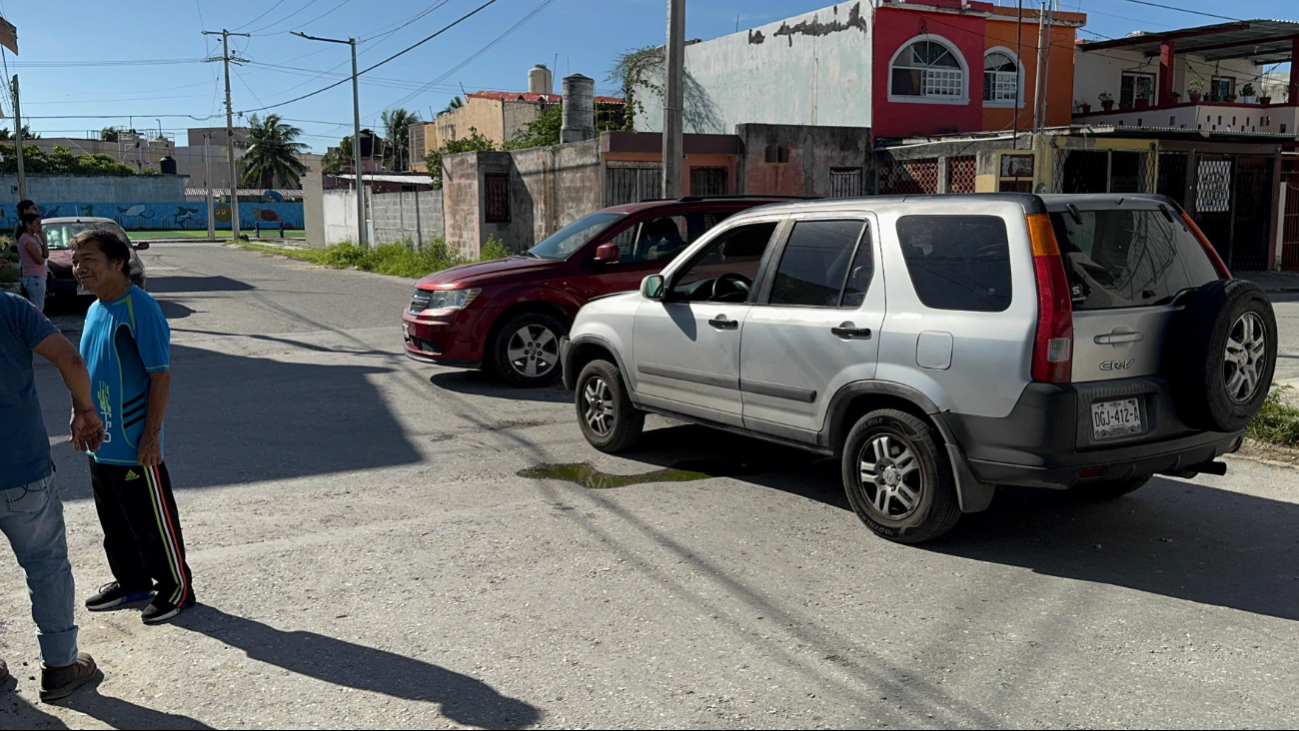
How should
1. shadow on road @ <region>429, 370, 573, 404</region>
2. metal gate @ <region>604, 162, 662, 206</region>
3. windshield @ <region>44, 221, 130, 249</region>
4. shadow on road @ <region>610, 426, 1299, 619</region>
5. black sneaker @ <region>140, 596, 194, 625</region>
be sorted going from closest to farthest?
1. black sneaker @ <region>140, 596, 194, 625</region>
2. shadow on road @ <region>610, 426, 1299, 619</region>
3. shadow on road @ <region>429, 370, 573, 404</region>
4. windshield @ <region>44, 221, 130, 249</region>
5. metal gate @ <region>604, 162, 662, 206</region>

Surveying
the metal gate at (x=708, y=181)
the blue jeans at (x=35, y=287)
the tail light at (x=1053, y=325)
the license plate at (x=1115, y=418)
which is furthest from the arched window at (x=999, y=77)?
the tail light at (x=1053, y=325)

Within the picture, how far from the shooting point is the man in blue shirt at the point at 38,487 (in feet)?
12.4

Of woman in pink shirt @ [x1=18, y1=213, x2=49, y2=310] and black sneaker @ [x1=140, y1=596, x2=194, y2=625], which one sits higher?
woman in pink shirt @ [x1=18, y1=213, x2=49, y2=310]

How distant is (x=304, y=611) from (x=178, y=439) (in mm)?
3975

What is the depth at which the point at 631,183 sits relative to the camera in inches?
816

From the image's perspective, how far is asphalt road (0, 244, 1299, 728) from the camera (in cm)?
381

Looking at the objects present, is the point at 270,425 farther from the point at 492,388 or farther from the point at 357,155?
the point at 357,155

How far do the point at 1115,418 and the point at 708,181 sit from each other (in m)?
16.4

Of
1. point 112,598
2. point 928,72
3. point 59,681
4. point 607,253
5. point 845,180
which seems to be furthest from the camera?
point 928,72

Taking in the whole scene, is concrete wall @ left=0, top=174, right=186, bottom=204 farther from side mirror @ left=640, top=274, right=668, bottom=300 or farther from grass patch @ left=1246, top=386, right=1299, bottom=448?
grass patch @ left=1246, top=386, right=1299, bottom=448

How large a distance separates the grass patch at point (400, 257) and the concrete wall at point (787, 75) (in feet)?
26.9

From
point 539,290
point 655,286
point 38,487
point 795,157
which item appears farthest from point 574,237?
point 795,157

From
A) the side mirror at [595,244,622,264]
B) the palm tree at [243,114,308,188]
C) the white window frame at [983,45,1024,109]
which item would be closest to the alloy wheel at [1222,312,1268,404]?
the side mirror at [595,244,622,264]

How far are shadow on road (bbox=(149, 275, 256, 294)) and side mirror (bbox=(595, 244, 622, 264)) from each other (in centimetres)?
1416
